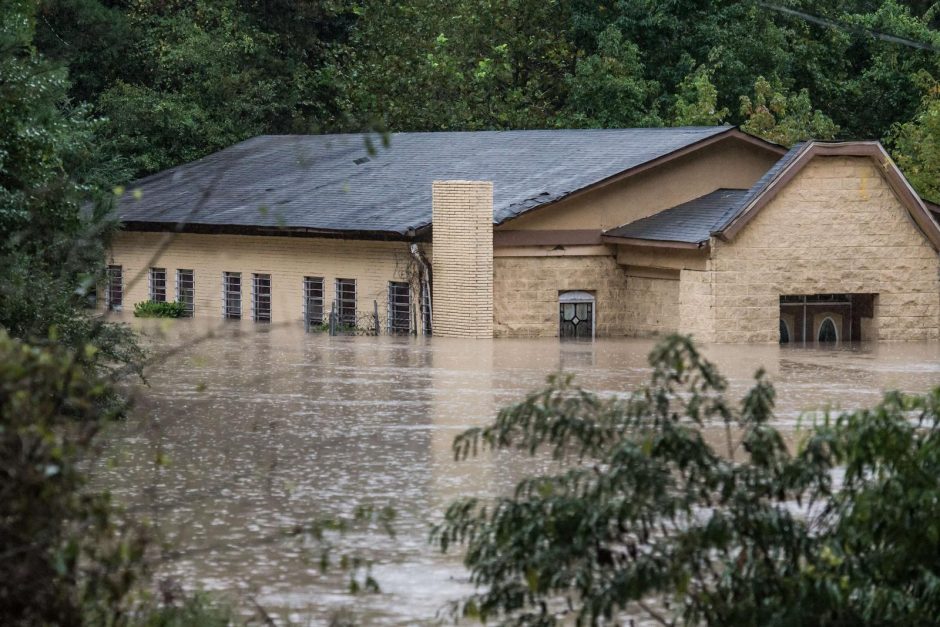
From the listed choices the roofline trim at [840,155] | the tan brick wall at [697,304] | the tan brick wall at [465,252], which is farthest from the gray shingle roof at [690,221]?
the tan brick wall at [465,252]

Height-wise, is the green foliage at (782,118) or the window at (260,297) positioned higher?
the green foliage at (782,118)

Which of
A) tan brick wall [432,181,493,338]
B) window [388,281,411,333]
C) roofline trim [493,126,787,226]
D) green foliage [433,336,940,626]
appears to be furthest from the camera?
window [388,281,411,333]

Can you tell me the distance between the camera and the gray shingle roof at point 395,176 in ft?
122

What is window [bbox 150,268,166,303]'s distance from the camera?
4431 cm

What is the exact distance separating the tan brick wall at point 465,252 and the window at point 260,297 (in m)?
6.80

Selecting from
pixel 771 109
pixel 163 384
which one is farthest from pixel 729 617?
pixel 771 109

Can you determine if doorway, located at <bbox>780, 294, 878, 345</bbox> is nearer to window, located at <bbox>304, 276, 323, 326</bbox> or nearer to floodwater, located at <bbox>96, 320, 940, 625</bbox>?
floodwater, located at <bbox>96, 320, 940, 625</bbox>

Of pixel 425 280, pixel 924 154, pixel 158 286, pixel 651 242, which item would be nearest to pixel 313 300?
pixel 425 280

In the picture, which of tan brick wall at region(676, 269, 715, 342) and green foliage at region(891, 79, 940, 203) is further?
green foliage at region(891, 79, 940, 203)

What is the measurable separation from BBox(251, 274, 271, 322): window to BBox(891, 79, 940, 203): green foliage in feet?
55.0

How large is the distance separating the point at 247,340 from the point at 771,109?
19.4 m

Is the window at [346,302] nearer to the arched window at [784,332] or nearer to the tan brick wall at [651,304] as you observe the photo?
the tan brick wall at [651,304]

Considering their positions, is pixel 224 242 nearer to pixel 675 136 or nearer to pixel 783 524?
pixel 675 136

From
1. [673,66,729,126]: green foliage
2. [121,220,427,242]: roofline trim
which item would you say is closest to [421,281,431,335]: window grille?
[121,220,427,242]: roofline trim
